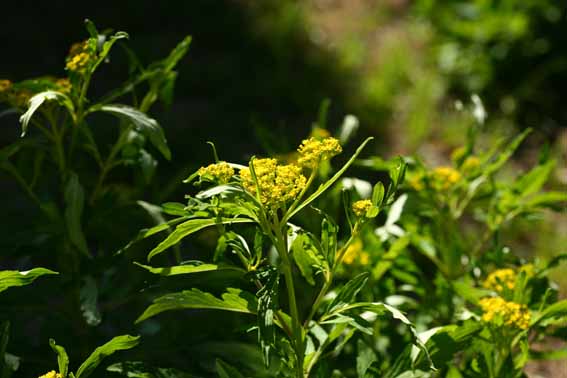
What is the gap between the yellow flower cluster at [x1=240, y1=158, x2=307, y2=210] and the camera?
1.44m

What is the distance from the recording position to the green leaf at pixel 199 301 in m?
1.49

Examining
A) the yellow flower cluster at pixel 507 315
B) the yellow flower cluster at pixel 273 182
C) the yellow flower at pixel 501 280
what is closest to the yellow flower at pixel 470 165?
the yellow flower at pixel 501 280

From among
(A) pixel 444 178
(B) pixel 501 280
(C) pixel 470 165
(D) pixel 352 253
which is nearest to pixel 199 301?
(D) pixel 352 253

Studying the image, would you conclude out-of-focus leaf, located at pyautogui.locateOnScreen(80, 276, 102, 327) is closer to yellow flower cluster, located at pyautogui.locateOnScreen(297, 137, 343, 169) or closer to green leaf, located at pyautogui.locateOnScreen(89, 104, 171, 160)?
green leaf, located at pyautogui.locateOnScreen(89, 104, 171, 160)

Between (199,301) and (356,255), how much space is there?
672 millimetres

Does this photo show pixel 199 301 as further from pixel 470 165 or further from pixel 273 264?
pixel 470 165

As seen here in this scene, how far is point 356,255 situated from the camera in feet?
6.84

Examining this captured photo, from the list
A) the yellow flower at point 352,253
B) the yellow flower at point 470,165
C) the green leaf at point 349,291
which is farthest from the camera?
the yellow flower at point 470,165

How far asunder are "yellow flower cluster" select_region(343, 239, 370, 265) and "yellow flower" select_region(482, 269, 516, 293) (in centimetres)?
33

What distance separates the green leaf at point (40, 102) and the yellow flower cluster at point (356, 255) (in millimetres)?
799

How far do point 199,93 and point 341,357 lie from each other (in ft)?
7.30

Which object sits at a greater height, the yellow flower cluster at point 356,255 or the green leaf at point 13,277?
the green leaf at point 13,277

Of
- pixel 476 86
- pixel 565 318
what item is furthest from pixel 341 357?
pixel 476 86

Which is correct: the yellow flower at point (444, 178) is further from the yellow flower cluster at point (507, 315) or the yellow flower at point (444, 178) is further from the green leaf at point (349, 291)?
the green leaf at point (349, 291)
